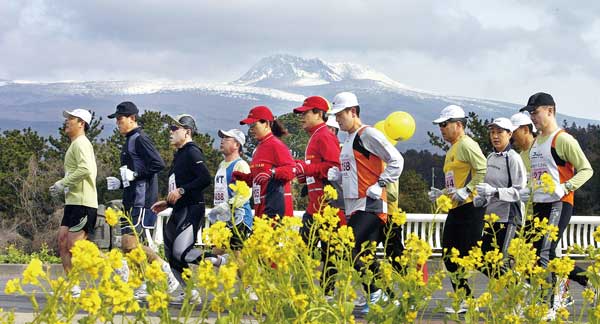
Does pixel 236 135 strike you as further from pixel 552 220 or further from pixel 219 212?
pixel 552 220

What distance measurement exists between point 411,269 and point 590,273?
3.12ft

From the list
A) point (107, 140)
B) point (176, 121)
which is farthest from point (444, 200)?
point (107, 140)

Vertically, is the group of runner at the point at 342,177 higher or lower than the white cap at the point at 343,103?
lower

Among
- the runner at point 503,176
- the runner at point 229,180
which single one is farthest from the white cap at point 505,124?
the runner at point 229,180

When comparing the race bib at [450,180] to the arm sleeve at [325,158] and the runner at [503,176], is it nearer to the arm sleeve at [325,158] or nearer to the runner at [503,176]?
the runner at [503,176]

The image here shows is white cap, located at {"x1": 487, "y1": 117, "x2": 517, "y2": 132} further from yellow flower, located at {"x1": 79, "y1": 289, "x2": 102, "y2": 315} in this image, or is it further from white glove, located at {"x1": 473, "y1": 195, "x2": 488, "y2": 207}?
yellow flower, located at {"x1": 79, "y1": 289, "x2": 102, "y2": 315}

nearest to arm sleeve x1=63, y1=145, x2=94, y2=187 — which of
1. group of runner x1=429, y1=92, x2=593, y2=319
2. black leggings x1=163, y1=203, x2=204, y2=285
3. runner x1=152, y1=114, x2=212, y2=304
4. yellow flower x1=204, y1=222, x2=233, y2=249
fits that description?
runner x1=152, y1=114, x2=212, y2=304

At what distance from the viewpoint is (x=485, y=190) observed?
8859mm

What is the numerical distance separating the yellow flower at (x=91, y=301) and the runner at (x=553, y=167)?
531cm

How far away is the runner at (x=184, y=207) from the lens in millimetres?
9734

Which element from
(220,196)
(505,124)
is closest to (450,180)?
(505,124)

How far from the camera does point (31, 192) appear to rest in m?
50.6

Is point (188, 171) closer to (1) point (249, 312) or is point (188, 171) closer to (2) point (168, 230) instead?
(2) point (168, 230)

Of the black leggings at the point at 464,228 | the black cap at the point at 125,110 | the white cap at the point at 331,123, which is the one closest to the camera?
the black leggings at the point at 464,228
